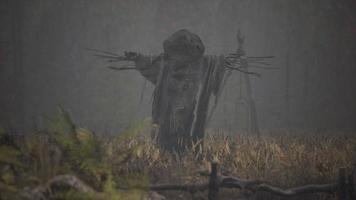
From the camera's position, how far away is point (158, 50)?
106ft

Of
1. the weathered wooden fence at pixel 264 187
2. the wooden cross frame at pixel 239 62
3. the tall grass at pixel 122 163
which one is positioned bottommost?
the weathered wooden fence at pixel 264 187

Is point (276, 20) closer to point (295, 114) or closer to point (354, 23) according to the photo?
point (354, 23)

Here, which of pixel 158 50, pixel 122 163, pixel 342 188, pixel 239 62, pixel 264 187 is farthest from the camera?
pixel 158 50

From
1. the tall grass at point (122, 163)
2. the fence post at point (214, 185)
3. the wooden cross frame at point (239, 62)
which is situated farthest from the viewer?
the wooden cross frame at point (239, 62)

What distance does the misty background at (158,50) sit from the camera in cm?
2320

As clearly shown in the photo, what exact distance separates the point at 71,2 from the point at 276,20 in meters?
16.8

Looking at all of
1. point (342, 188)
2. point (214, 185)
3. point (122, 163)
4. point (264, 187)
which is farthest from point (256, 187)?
point (122, 163)

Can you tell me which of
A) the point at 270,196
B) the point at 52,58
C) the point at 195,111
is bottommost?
the point at 270,196

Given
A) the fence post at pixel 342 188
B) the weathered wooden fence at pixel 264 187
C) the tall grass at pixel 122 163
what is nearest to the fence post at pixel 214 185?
the weathered wooden fence at pixel 264 187

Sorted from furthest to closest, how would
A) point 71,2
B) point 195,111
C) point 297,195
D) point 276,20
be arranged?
point 276,20 → point 71,2 → point 195,111 → point 297,195

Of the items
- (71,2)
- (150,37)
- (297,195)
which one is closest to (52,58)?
(71,2)

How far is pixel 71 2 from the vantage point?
28.4 meters

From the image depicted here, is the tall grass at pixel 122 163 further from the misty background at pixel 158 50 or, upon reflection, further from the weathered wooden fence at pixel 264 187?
the misty background at pixel 158 50

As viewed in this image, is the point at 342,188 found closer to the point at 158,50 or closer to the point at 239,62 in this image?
the point at 239,62
